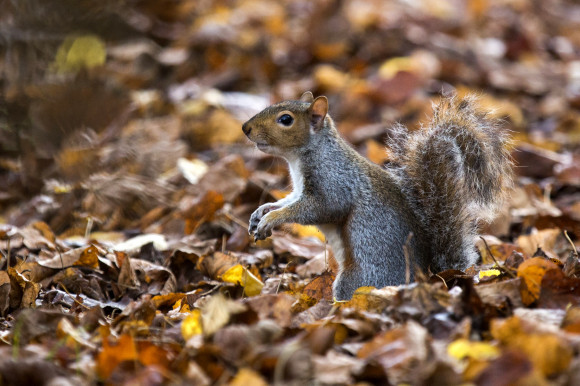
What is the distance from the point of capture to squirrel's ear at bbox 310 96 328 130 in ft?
9.85

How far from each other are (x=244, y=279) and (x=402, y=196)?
0.69 meters

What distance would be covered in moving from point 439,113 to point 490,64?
12.8 feet

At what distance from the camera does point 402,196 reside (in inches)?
112

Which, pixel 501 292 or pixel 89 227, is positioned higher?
pixel 501 292

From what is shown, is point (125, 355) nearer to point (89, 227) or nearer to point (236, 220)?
point (236, 220)

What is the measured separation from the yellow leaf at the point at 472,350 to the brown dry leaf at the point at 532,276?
1.35 ft

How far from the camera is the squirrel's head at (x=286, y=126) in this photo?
295cm

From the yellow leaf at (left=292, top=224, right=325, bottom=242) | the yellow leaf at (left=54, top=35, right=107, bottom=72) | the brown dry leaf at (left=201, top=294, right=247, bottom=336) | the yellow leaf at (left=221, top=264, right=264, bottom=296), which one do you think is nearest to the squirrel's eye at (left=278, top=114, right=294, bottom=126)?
the yellow leaf at (left=221, top=264, right=264, bottom=296)

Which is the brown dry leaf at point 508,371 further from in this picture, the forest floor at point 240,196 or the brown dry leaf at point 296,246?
the brown dry leaf at point 296,246

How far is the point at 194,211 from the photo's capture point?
355 cm

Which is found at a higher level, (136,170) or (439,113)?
(439,113)

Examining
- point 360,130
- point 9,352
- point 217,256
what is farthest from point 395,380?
point 360,130

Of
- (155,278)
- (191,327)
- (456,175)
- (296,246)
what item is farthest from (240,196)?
(191,327)

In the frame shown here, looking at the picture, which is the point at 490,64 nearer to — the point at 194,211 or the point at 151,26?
the point at 151,26
